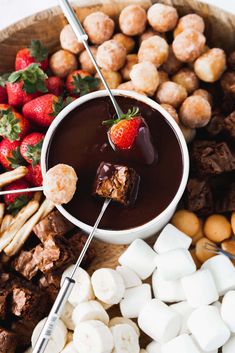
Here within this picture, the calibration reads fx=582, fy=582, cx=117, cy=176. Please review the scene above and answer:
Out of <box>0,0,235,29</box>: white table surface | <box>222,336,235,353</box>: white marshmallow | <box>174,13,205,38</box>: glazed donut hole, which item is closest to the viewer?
<box>222,336,235,353</box>: white marshmallow

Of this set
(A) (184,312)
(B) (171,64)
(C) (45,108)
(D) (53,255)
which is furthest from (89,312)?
(B) (171,64)

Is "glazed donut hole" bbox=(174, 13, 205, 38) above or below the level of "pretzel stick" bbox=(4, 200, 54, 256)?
above

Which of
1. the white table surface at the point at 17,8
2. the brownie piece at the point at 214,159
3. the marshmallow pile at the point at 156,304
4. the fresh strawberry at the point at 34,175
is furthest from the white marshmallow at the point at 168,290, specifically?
the white table surface at the point at 17,8

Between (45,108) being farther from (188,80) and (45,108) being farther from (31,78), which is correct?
(188,80)

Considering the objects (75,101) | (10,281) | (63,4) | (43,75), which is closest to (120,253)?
(10,281)

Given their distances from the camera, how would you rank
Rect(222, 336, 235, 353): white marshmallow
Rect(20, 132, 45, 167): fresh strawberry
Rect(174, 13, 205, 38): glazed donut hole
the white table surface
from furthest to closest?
1. the white table surface
2. Rect(174, 13, 205, 38): glazed donut hole
3. Rect(20, 132, 45, 167): fresh strawberry
4. Rect(222, 336, 235, 353): white marshmallow

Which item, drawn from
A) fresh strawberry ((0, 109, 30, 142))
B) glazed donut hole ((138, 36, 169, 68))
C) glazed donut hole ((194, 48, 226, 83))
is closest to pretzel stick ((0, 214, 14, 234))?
fresh strawberry ((0, 109, 30, 142))

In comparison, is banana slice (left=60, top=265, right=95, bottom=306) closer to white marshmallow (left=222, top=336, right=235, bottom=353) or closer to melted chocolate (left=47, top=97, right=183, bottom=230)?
melted chocolate (left=47, top=97, right=183, bottom=230)

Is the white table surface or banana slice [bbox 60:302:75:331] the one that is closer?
banana slice [bbox 60:302:75:331]

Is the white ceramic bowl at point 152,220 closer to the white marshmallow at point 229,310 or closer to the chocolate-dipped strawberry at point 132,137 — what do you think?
the chocolate-dipped strawberry at point 132,137
